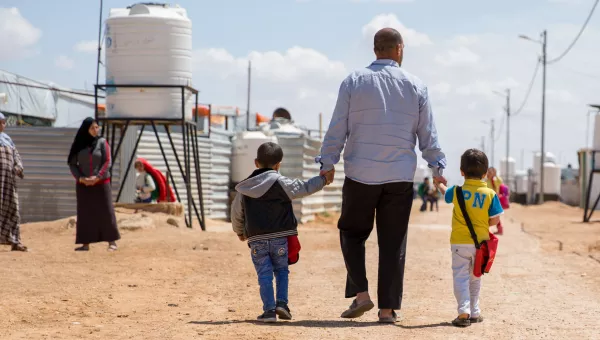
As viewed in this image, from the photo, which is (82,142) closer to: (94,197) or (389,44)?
(94,197)

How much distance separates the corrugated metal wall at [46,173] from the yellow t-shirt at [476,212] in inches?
563

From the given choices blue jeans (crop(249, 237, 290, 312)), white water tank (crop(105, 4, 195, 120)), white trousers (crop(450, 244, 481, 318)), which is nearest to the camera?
white trousers (crop(450, 244, 481, 318))

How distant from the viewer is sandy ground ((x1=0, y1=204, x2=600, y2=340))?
6.10m

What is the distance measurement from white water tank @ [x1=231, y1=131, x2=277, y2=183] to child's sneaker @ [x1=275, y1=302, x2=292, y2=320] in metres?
19.1

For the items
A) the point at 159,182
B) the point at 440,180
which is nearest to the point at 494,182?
the point at 159,182

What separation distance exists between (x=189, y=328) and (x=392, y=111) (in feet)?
6.61

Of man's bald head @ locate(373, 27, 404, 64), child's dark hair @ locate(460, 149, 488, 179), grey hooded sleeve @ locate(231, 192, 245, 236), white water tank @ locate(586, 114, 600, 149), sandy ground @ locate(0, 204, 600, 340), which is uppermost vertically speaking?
white water tank @ locate(586, 114, 600, 149)

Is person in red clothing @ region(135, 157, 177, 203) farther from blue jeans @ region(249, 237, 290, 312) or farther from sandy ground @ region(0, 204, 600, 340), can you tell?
blue jeans @ region(249, 237, 290, 312)

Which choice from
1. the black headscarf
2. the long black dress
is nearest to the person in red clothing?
the long black dress

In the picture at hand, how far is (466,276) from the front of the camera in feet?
21.4

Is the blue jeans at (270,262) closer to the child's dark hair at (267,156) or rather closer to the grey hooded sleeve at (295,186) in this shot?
the grey hooded sleeve at (295,186)

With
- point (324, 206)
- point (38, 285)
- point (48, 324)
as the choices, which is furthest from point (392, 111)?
→ point (324, 206)

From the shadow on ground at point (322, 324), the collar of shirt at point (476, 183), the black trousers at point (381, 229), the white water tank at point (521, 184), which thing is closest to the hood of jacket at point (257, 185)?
the black trousers at point (381, 229)

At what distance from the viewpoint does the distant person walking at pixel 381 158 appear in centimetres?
648
